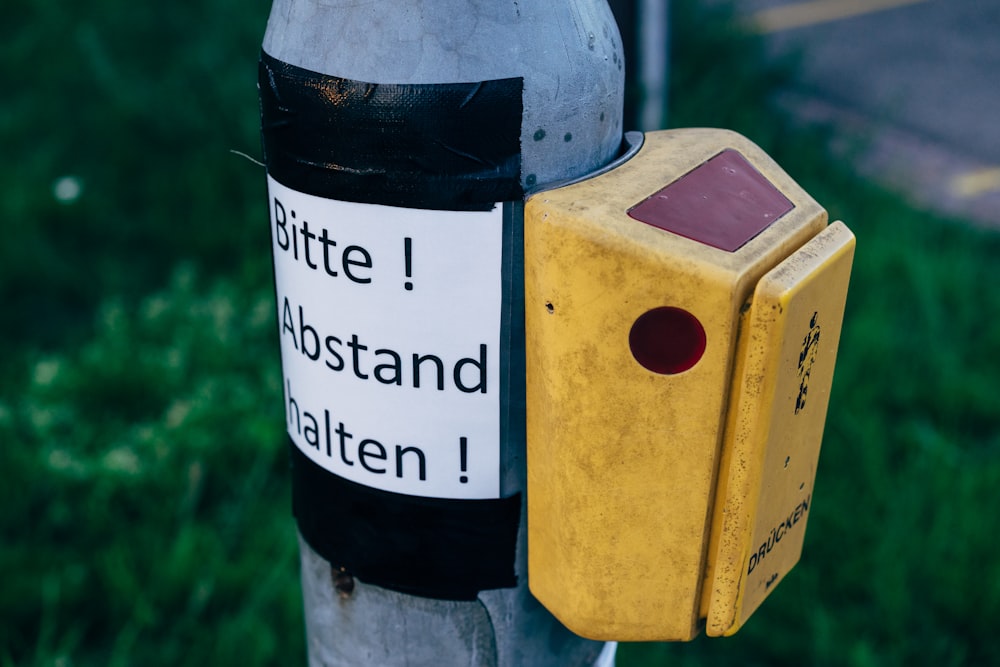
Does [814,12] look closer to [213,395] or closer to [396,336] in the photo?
[213,395]

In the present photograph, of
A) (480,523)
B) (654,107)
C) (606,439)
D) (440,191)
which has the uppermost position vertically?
(440,191)

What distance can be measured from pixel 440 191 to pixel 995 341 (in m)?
2.83

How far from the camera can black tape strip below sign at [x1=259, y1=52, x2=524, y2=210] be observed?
113 centimetres

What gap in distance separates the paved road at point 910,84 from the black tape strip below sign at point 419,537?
3.76 meters

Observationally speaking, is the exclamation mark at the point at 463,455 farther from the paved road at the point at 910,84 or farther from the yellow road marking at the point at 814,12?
the yellow road marking at the point at 814,12

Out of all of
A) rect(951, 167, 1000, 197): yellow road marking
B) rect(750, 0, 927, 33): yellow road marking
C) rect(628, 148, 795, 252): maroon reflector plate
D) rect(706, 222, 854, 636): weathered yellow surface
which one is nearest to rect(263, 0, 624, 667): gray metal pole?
rect(628, 148, 795, 252): maroon reflector plate

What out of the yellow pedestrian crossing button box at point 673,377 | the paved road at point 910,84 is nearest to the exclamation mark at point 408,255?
the yellow pedestrian crossing button box at point 673,377

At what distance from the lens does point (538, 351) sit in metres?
1.19

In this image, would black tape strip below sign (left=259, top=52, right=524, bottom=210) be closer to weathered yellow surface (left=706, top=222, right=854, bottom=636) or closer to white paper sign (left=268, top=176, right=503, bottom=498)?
white paper sign (left=268, top=176, right=503, bottom=498)

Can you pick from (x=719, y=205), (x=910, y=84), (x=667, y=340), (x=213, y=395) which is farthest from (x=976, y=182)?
(x=667, y=340)

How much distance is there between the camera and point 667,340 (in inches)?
44.5

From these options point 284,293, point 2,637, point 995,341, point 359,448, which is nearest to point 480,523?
point 359,448

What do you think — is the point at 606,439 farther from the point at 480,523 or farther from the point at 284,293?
the point at 284,293

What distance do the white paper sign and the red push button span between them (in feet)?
0.54
